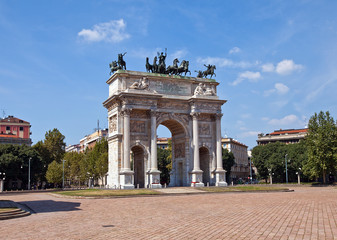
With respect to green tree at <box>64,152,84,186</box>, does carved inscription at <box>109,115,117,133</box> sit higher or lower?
higher

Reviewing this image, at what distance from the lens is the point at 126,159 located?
50469 mm

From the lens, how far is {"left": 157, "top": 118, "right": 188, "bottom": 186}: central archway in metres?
56.6

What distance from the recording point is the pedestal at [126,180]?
49378 millimetres

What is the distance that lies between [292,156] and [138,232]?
74608 mm

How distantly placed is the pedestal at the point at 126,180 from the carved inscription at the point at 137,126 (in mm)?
6405

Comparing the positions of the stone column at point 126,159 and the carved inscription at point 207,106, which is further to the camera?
the carved inscription at point 207,106

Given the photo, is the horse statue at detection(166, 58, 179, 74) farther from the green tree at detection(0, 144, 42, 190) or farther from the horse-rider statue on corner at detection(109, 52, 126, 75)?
the green tree at detection(0, 144, 42, 190)

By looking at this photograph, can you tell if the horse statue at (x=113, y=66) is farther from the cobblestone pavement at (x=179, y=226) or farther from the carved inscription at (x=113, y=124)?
the cobblestone pavement at (x=179, y=226)

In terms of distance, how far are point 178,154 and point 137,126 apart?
8642 mm

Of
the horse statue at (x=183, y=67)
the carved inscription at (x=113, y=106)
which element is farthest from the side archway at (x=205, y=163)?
the carved inscription at (x=113, y=106)

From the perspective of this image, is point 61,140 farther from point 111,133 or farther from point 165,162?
point 111,133

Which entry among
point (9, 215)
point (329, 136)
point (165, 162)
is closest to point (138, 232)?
point (9, 215)

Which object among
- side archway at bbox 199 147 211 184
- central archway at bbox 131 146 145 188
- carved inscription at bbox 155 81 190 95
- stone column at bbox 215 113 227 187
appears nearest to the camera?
central archway at bbox 131 146 145 188

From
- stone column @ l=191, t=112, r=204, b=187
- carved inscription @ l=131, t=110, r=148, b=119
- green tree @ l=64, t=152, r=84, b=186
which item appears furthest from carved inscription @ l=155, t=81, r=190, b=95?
green tree @ l=64, t=152, r=84, b=186
